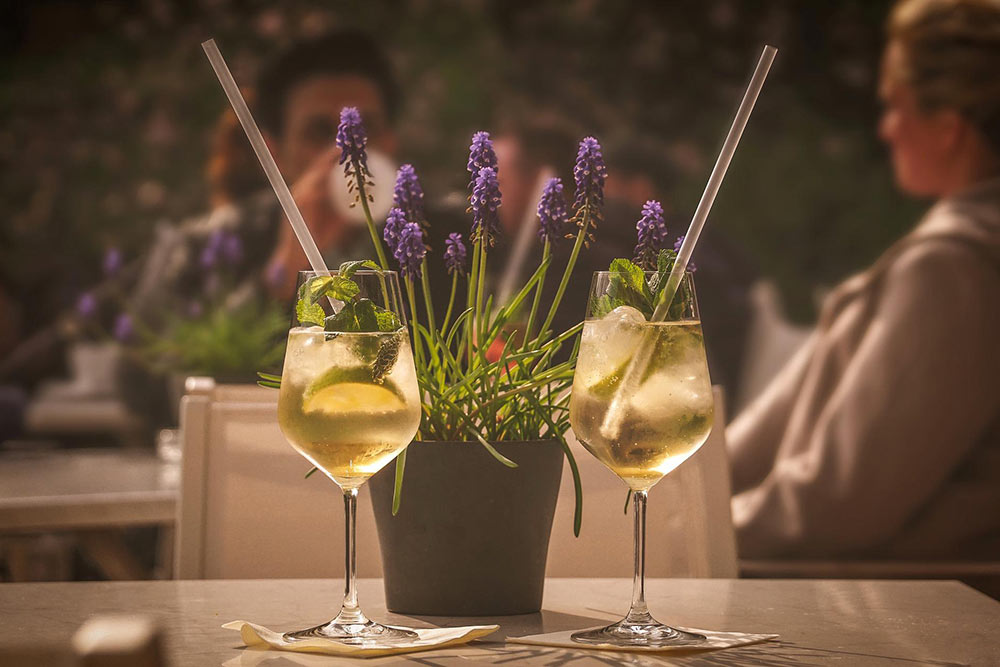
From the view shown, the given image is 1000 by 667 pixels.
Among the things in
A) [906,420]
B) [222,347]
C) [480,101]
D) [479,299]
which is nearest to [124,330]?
[222,347]

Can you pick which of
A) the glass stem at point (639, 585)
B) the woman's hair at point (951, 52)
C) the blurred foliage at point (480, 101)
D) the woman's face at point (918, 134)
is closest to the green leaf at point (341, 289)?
the glass stem at point (639, 585)

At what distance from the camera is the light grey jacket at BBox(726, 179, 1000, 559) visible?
7.66 feet

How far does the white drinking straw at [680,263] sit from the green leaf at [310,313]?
7.3 inches

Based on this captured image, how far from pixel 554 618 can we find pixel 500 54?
4.87 meters

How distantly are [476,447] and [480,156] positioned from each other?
0.19 m

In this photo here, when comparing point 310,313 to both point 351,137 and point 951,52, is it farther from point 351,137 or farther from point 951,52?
point 951,52

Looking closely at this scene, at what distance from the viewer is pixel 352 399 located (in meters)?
0.75

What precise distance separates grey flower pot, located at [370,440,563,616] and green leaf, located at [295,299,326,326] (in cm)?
12

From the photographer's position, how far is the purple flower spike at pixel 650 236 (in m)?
0.81

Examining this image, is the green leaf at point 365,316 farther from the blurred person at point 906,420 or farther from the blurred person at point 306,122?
the blurred person at point 306,122

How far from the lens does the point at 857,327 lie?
2.45 m

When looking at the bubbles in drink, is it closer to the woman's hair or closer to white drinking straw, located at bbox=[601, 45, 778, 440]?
white drinking straw, located at bbox=[601, 45, 778, 440]

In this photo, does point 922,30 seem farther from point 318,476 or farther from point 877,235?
point 877,235

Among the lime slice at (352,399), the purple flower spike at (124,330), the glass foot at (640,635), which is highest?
the purple flower spike at (124,330)
